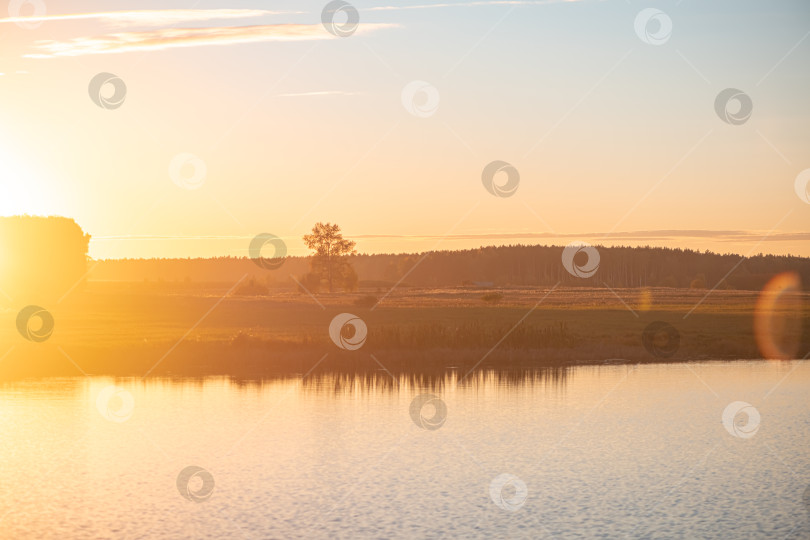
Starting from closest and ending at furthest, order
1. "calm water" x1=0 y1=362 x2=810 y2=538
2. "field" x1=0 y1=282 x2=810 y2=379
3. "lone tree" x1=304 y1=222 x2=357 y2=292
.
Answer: "calm water" x1=0 y1=362 x2=810 y2=538
"field" x1=0 y1=282 x2=810 y2=379
"lone tree" x1=304 y1=222 x2=357 y2=292

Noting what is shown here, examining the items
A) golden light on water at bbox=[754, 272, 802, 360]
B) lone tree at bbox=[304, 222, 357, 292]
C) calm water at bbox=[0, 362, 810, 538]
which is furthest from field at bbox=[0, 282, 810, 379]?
lone tree at bbox=[304, 222, 357, 292]

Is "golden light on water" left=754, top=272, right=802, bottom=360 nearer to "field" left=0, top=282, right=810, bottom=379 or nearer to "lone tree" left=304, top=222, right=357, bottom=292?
"field" left=0, top=282, right=810, bottom=379

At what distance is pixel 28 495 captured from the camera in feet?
84.8

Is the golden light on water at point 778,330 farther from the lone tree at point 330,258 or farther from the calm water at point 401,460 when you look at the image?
the lone tree at point 330,258

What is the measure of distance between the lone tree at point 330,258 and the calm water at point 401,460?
98.4 meters

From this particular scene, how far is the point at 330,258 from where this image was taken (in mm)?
150250

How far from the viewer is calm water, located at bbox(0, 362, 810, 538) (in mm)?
22984

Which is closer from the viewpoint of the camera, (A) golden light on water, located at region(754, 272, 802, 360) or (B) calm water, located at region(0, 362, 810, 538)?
(B) calm water, located at region(0, 362, 810, 538)

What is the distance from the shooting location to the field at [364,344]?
55.9m

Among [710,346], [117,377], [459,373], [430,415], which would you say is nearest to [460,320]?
[710,346]

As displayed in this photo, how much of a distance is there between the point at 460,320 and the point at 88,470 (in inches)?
2289

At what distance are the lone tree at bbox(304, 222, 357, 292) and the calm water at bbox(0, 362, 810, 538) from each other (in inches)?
3874

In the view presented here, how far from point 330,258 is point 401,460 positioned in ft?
396

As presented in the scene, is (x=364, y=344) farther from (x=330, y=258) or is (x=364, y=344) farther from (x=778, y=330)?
(x=330, y=258)
